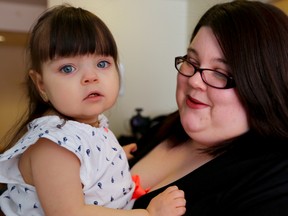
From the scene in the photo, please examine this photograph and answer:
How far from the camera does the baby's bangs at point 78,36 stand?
2.86 ft

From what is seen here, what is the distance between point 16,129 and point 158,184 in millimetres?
525

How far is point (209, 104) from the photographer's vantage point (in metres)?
0.98

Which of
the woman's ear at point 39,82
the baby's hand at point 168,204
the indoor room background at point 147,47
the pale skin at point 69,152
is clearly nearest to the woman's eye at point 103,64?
the pale skin at point 69,152

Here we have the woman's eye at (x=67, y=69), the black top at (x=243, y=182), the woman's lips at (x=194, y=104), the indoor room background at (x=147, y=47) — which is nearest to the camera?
the black top at (x=243, y=182)

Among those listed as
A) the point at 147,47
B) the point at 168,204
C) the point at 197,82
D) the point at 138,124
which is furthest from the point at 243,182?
the point at 147,47

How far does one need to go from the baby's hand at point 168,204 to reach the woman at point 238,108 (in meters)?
0.04

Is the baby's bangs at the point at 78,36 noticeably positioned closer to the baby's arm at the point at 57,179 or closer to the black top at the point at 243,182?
the baby's arm at the point at 57,179

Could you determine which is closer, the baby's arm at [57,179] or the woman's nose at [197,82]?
the baby's arm at [57,179]

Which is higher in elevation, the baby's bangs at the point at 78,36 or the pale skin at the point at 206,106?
the baby's bangs at the point at 78,36

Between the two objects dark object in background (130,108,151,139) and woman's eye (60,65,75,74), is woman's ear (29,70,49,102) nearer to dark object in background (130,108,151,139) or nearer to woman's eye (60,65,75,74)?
woman's eye (60,65,75,74)

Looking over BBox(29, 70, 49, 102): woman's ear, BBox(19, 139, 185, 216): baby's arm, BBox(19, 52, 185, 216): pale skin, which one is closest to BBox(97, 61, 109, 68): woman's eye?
BBox(19, 52, 185, 216): pale skin

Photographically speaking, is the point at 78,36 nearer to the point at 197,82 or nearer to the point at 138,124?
the point at 197,82

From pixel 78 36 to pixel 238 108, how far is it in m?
0.51

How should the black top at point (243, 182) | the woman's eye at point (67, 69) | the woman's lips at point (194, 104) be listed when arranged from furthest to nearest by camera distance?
the woman's lips at point (194, 104)
the woman's eye at point (67, 69)
the black top at point (243, 182)
